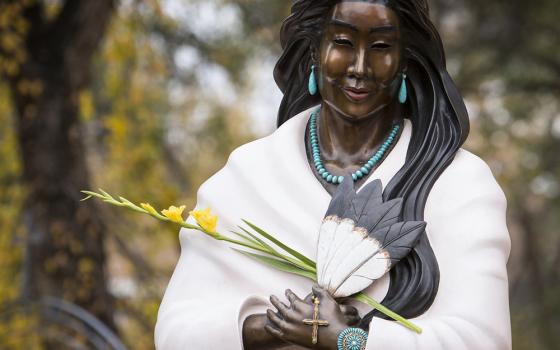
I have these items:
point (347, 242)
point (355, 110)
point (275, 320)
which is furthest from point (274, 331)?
point (355, 110)

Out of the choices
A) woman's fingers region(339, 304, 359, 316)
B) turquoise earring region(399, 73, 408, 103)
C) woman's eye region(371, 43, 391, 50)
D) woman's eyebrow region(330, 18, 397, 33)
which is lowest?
woman's fingers region(339, 304, 359, 316)

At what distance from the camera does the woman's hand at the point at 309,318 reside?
2570 mm

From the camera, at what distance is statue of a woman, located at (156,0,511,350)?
2.61m

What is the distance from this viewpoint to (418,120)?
3.00 m

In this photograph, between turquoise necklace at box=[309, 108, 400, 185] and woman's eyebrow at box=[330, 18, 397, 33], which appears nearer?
woman's eyebrow at box=[330, 18, 397, 33]

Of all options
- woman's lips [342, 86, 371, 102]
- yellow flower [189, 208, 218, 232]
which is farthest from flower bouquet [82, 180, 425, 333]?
woman's lips [342, 86, 371, 102]

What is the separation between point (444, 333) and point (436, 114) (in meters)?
0.73

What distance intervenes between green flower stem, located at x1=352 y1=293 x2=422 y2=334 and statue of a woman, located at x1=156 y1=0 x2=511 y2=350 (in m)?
0.03

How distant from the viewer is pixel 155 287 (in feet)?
22.8

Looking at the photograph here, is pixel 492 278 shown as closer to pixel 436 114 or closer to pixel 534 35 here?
pixel 436 114

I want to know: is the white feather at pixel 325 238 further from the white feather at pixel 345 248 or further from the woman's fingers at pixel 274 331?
the woman's fingers at pixel 274 331

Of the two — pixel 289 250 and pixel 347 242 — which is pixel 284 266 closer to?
pixel 289 250

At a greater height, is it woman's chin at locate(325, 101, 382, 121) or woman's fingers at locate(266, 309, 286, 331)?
woman's chin at locate(325, 101, 382, 121)

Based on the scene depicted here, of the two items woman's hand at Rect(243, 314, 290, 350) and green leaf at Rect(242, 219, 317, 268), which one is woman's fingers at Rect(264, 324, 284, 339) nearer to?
woman's hand at Rect(243, 314, 290, 350)
